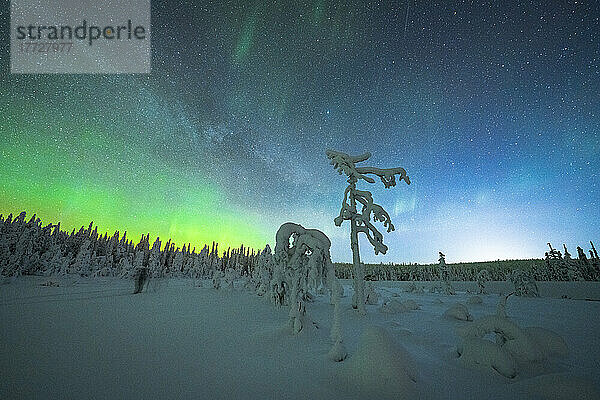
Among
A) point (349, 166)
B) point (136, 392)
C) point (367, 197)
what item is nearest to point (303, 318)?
point (136, 392)

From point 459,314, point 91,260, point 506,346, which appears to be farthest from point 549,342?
point 91,260

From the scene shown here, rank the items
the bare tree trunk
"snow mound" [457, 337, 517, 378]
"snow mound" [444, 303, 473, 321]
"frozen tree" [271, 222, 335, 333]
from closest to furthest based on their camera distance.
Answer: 1. "snow mound" [457, 337, 517, 378]
2. "frozen tree" [271, 222, 335, 333]
3. "snow mound" [444, 303, 473, 321]
4. the bare tree trunk

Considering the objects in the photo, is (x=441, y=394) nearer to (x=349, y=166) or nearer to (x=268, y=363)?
(x=268, y=363)

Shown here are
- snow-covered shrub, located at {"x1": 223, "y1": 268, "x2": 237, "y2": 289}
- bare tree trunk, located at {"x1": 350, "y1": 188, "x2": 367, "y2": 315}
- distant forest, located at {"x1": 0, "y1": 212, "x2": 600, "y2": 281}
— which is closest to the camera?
bare tree trunk, located at {"x1": 350, "y1": 188, "x2": 367, "y2": 315}

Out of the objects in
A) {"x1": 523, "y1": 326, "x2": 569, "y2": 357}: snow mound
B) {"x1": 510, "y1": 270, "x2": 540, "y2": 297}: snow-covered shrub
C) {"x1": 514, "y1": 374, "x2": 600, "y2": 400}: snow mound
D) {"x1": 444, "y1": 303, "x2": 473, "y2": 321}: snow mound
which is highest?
{"x1": 514, "y1": 374, "x2": 600, "y2": 400}: snow mound

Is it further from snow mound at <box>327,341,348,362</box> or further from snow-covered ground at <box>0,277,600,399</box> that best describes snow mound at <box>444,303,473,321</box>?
snow mound at <box>327,341,348,362</box>

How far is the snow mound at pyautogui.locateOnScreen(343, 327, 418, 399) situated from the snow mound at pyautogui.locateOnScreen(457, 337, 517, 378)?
1611 mm

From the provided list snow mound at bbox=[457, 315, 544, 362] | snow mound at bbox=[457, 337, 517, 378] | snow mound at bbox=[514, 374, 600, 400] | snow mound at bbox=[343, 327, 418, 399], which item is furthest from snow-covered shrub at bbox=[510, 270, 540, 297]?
snow mound at bbox=[343, 327, 418, 399]

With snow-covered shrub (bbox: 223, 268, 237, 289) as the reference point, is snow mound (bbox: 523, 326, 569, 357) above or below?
above

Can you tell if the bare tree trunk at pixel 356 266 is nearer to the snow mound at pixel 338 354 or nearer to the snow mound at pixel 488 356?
the snow mound at pixel 488 356

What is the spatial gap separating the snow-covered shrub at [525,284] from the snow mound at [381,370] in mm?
28793

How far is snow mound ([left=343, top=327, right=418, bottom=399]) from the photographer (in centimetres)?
369

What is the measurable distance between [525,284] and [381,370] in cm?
3039

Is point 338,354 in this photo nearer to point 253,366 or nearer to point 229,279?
point 253,366
